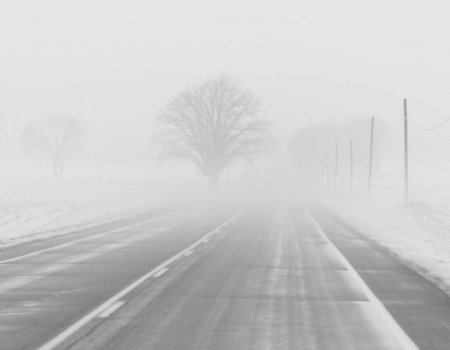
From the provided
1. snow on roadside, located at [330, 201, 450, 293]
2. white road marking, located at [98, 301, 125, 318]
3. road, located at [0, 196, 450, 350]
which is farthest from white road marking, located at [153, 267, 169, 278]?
snow on roadside, located at [330, 201, 450, 293]

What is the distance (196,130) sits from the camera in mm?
68125

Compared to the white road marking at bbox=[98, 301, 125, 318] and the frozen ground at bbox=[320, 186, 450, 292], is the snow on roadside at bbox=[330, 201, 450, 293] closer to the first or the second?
the frozen ground at bbox=[320, 186, 450, 292]

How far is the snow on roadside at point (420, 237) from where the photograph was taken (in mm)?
12793

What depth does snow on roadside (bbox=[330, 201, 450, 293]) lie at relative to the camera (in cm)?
1279

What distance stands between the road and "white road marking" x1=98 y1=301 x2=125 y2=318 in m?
0.01

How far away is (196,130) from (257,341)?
6212 centimetres

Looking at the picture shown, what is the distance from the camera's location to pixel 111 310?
26.3 feet

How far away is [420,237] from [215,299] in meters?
16.6

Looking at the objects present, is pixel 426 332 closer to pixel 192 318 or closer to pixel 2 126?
pixel 192 318

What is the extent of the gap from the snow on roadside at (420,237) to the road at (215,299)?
0.52m

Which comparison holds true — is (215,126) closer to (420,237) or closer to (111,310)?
(420,237)

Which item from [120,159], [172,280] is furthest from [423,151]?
[172,280]

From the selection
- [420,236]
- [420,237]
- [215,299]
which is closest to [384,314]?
[215,299]

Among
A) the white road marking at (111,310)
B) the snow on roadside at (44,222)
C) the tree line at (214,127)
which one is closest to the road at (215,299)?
the white road marking at (111,310)
